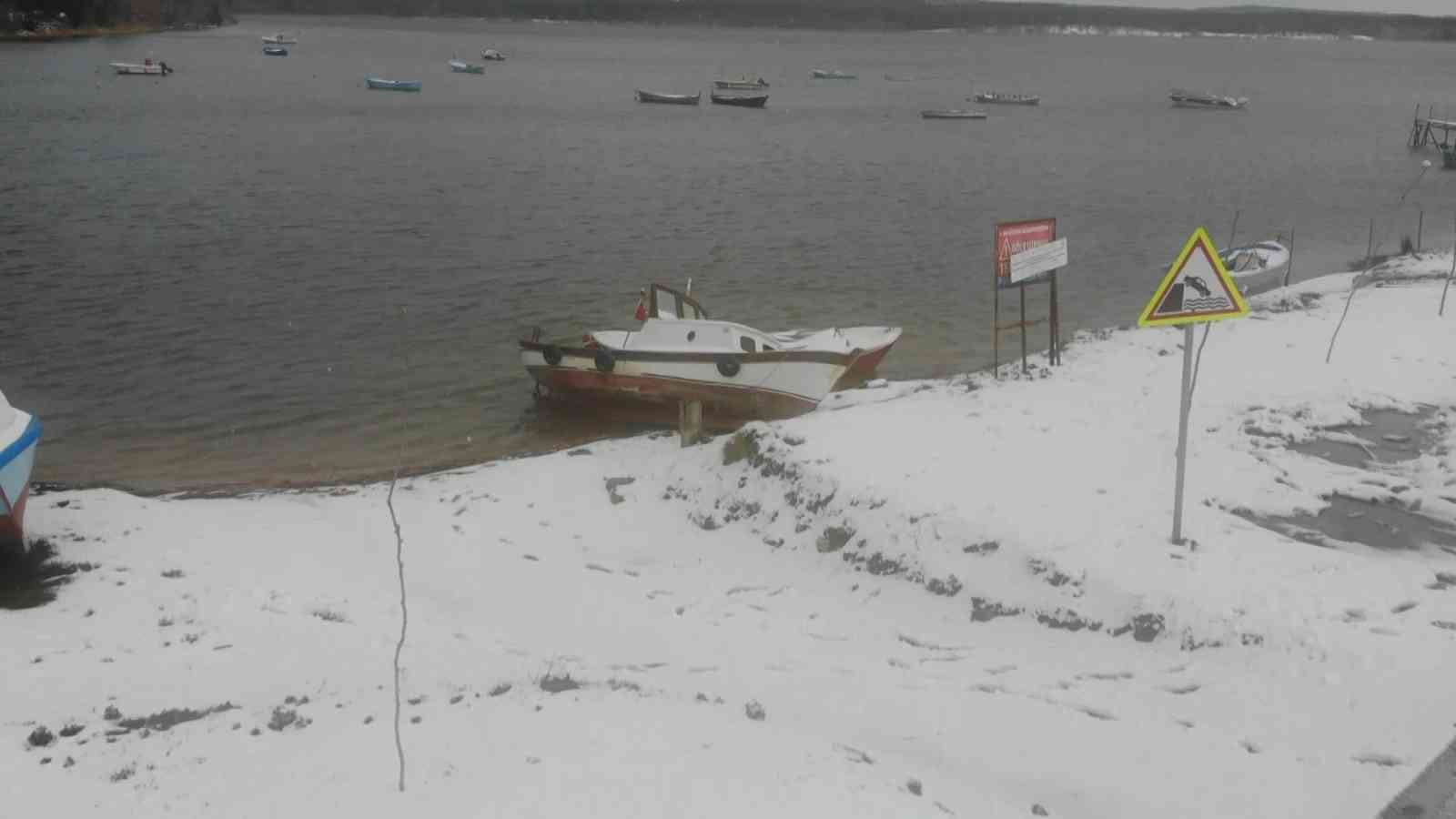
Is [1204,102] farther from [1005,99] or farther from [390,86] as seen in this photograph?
[390,86]

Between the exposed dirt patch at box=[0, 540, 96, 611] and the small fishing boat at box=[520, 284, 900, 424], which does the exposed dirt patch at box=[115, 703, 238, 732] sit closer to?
the exposed dirt patch at box=[0, 540, 96, 611]

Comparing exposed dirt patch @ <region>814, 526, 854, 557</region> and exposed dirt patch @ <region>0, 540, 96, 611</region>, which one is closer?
exposed dirt patch @ <region>0, 540, 96, 611</region>

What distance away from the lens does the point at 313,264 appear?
111 feet

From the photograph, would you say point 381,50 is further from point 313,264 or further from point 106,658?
point 106,658

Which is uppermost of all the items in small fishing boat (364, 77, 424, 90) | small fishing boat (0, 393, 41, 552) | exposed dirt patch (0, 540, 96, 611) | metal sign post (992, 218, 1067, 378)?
small fishing boat (364, 77, 424, 90)

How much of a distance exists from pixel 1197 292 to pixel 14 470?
13.6 m

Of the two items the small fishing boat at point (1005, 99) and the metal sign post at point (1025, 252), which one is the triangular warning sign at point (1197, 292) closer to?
the metal sign post at point (1025, 252)

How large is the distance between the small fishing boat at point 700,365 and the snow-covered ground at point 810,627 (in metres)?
2.91

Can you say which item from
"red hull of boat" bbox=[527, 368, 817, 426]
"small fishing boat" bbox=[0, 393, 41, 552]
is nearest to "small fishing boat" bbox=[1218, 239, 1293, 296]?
"red hull of boat" bbox=[527, 368, 817, 426]

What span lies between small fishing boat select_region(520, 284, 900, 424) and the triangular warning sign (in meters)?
9.25

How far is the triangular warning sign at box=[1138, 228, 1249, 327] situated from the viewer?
9758 mm

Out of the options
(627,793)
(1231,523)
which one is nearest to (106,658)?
(627,793)

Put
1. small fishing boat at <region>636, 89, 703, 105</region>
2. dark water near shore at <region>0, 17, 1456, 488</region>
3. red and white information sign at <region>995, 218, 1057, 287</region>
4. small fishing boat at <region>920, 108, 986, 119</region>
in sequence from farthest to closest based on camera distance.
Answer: small fishing boat at <region>636, 89, 703, 105</region> < small fishing boat at <region>920, 108, 986, 119</region> < dark water near shore at <region>0, 17, 1456, 488</region> < red and white information sign at <region>995, 218, 1057, 287</region>

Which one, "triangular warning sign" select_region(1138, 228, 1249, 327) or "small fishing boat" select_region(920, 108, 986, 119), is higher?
"small fishing boat" select_region(920, 108, 986, 119)
